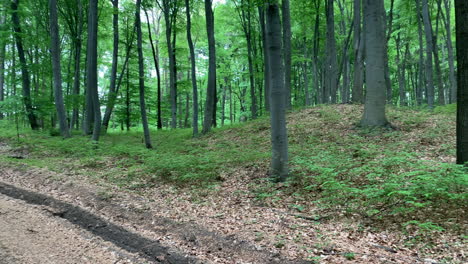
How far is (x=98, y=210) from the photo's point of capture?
5.27 metres

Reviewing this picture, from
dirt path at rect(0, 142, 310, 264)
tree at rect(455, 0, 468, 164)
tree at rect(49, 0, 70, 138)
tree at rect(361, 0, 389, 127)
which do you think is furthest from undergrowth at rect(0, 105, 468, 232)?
tree at rect(49, 0, 70, 138)

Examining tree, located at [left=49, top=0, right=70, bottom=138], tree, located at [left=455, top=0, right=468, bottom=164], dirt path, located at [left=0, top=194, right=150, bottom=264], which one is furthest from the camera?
tree, located at [left=49, top=0, right=70, bottom=138]

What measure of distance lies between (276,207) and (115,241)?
9.63 feet

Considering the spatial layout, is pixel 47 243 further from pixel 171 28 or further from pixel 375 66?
pixel 171 28

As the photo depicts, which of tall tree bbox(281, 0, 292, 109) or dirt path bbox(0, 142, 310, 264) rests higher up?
tall tree bbox(281, 0, 292, 109)

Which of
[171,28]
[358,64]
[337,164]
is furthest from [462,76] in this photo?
[171,28]

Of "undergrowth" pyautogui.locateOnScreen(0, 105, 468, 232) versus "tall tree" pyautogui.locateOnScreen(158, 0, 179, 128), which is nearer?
"undergrowth" pyautogui.locateOnScreen(0, 105, 468, 232)

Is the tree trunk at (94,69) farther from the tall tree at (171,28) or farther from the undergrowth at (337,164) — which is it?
the tall tree at (171,28)

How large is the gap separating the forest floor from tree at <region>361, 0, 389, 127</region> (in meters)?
0.88

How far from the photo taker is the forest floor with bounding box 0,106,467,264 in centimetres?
351

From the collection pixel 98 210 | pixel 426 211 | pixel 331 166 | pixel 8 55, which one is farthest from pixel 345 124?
pixel 8 55

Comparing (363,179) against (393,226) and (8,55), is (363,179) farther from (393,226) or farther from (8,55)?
(8,55)

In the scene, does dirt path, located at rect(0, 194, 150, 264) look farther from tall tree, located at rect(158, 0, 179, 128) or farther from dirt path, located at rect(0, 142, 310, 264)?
tall tree, located at rect(158, 0, 179, 128)

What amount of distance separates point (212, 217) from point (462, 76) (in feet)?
17.7
